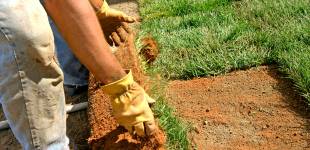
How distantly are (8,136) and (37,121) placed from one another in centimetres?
123

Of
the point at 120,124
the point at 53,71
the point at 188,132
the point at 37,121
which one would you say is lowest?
the point at 188,132

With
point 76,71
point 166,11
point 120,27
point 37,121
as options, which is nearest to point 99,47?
point 37,121

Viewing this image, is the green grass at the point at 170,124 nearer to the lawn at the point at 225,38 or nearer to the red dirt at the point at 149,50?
the lawn at the point at 225,38

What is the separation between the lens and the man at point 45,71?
89.4 inches

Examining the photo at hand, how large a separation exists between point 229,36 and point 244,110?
3.38ft

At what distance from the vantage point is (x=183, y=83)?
12.3 feet

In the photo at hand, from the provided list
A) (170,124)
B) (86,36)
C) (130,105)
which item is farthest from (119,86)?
(170,124)

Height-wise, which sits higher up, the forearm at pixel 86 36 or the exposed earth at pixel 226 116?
the forearm at pixel 86 36

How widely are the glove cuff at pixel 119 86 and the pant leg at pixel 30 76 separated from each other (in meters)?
0.26

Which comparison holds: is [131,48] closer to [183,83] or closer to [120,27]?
[120,27]

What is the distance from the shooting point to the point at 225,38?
4117mm

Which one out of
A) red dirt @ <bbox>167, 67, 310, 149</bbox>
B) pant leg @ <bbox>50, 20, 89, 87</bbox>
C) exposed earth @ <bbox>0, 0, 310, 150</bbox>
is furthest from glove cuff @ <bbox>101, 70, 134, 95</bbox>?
pant leg @ <bbox>50, 20, 89, 87</bbox>

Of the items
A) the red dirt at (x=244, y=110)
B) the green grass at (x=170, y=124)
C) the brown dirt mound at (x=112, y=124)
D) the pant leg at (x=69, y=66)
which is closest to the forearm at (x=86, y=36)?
the brown dirt mound at (x=112, y=124)

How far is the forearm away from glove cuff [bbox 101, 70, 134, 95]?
1.1 inches
